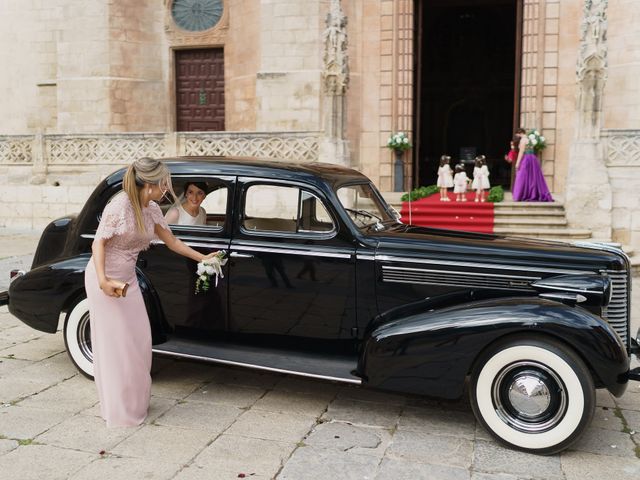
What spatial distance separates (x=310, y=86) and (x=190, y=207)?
13.3m

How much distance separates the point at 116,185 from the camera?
561 cm

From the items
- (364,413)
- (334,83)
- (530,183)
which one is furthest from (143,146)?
(364,413)

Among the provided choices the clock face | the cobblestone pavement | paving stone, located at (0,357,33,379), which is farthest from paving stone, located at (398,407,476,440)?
the clock face

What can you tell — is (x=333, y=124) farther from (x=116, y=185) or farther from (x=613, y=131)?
(x=116, y=185)

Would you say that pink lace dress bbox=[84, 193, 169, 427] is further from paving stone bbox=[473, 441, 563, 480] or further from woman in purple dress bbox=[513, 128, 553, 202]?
woman in purple dress bbox=[513, 128, 553, 202]

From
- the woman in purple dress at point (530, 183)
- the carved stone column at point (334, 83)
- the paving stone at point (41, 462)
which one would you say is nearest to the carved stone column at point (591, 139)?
the woman in purple dress at point (530, 183)

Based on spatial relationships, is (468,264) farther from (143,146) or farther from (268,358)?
(143,146)

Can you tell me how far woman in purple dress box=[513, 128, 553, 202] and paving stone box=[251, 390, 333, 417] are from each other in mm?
10920

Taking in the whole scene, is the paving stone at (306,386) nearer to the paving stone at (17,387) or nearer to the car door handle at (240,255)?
the car door handle at (240,255)

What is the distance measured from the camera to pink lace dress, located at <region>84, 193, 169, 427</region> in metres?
4.50

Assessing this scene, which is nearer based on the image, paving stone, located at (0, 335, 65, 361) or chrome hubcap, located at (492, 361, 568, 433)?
chrome hubcap, located at (492, 361, 568, 433)

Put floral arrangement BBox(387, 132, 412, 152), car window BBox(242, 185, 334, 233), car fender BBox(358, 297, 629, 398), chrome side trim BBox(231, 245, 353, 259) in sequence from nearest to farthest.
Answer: car fender BBox(358, 297, 629, 398)
chrome side trim BBox(231, 245, 353, 259)
car window BBox(242, 185, 334, 233)
floral arrangement BBox(387, 132, 412, 152)

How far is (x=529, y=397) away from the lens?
14.0 ft

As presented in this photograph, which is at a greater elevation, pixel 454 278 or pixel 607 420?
pixel 454 278
